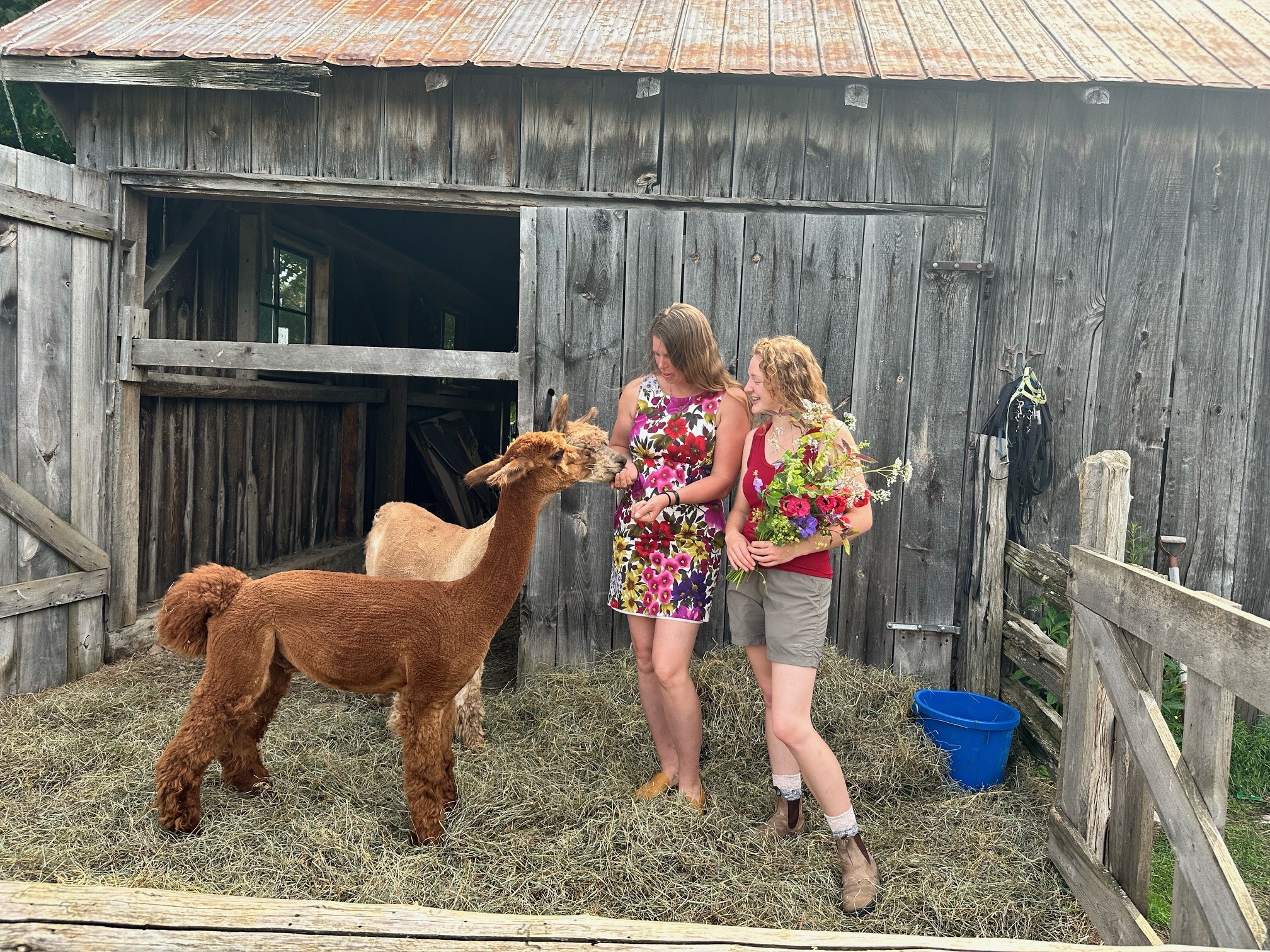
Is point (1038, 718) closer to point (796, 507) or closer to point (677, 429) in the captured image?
point (796, 507)

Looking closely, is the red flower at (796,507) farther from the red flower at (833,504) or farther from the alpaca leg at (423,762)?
the alpaca leg at (423,762)

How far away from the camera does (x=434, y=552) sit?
450 centimetres

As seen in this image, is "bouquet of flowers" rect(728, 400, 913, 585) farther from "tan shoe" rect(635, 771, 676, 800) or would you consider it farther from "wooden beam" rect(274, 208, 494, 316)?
"wooden beam" rect(274, 208, 494, 316)

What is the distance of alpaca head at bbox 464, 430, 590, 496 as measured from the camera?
3199 mm

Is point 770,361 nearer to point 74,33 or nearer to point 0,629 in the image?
point 0,629

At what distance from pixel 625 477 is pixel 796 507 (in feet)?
2.56

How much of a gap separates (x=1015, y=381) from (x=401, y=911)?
4333 millimetres

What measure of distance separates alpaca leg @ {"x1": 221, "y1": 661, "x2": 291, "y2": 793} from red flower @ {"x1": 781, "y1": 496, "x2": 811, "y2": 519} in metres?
2.19

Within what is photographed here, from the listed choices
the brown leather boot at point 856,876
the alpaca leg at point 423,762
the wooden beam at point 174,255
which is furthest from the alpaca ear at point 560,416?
the wooden beam at point 174,255

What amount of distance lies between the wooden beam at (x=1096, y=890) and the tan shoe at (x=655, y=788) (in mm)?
1566

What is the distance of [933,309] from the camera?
16.1ft

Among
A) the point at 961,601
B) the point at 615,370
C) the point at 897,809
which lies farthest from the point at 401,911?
the point at 961,601

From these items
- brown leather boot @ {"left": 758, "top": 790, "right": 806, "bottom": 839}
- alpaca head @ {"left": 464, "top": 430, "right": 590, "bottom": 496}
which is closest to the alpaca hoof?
alpaca head @ {"left": 464, "top": 430, "right": 590, "bottom": 496}

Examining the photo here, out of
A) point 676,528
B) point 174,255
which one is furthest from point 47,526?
point 676,528
